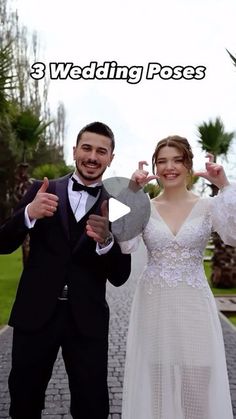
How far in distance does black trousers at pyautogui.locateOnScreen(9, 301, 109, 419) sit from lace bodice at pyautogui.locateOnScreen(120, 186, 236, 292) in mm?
465

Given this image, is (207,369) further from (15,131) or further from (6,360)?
(15,131)

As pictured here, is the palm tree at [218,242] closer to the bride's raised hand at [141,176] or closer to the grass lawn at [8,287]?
the grass lawn at [8,287]

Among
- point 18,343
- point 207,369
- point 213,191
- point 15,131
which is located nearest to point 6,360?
point 18,343

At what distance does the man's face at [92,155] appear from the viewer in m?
2.90

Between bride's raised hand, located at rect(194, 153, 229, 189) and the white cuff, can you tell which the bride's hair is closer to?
bride's raised hand, located at rect(194, 153, 229, 189)

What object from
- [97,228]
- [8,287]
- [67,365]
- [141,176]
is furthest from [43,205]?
[8,287]

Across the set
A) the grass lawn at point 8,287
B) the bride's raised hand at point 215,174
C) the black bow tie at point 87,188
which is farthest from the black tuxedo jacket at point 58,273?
the grass lawn at point 8,287

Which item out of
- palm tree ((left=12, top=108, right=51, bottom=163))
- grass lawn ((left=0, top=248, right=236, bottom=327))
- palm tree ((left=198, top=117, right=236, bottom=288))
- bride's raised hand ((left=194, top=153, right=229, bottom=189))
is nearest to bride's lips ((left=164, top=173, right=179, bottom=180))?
bride's raised hand ((left=194, top=153, right=229, bottom=189))

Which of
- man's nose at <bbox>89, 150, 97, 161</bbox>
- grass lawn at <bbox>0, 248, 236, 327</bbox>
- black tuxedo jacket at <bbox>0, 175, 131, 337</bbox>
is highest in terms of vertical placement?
man's nose at <bbox>89, 150, 97, 161</bbox>

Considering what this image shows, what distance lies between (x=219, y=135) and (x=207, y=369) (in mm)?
9924

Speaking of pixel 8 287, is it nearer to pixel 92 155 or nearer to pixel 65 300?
pixel 65 300

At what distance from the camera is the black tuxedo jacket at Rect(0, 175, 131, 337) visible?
283 centimetres

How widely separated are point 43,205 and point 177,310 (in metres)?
0.88

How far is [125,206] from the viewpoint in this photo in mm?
2707
